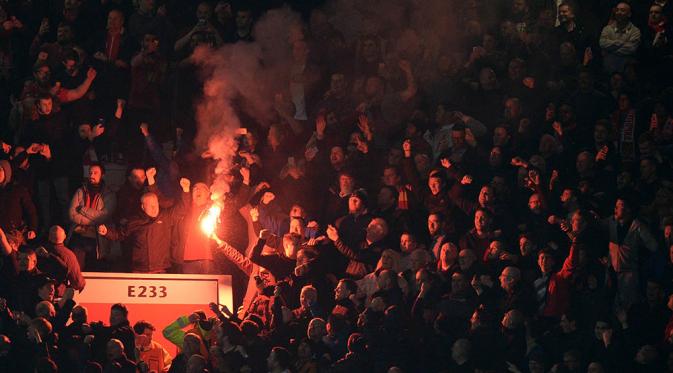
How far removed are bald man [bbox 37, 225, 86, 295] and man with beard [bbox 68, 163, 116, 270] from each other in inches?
8.8

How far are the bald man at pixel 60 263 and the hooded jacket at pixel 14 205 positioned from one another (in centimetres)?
29

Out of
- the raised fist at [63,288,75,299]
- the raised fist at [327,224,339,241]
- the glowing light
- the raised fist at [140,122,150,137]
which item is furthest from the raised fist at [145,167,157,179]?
the raised fist at [327,224,339,241]

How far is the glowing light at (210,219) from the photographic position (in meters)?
16.7

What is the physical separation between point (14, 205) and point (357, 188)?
140 inches

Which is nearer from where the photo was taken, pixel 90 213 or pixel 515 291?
pixel 515 291

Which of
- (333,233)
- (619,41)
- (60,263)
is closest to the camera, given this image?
(60,263)

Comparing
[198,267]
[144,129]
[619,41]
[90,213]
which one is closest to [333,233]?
[198,267]

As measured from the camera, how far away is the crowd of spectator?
15.9m

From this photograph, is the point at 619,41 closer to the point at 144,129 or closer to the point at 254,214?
the point at 254,214

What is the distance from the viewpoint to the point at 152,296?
647 inches

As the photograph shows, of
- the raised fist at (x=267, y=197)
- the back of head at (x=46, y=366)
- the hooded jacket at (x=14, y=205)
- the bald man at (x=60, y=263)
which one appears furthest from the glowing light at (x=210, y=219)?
the back of head at (x=46, y=366)

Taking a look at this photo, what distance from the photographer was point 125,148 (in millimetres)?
17109

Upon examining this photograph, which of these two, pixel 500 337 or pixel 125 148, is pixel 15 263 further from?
pixel 500 337

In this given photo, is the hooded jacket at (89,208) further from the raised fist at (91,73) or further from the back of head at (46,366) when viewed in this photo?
the back of head at (46,366)
